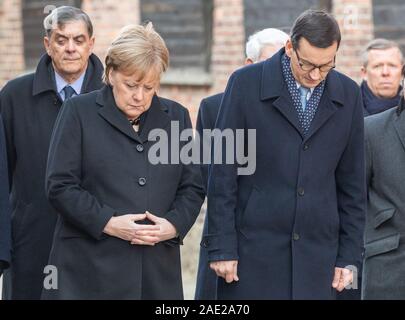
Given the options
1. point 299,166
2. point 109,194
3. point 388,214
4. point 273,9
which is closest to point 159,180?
point 109,194

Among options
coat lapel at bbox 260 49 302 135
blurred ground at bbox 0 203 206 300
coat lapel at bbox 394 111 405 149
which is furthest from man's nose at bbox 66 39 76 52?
blurred ground at bbox 0 203 206 300

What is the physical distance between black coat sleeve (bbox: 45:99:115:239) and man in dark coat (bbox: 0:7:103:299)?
86 cm

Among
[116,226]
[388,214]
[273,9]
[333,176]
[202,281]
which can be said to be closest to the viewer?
[116,226]

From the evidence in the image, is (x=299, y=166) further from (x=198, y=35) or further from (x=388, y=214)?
(x=198, y=35)

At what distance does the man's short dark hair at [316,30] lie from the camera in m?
5.44

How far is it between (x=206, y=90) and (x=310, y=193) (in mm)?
5975

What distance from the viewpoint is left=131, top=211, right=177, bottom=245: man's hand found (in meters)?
5.33

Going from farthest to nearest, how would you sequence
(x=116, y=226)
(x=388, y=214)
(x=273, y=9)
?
(x=273, y=9) < (x=388, y=214) < (x=116, y=226)

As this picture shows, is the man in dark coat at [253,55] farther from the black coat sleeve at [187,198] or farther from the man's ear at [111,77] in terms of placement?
the man's ear at [111,77]

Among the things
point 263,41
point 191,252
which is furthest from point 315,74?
point 191,252

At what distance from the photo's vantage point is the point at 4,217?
5.66 metres

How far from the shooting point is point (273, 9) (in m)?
10.9

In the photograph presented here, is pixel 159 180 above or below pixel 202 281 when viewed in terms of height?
above

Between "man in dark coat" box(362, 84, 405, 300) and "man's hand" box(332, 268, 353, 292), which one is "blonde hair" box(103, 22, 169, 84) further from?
"man in dark coat" box(362, 84, 405, 300)
